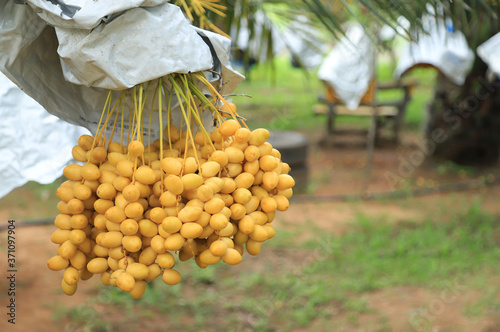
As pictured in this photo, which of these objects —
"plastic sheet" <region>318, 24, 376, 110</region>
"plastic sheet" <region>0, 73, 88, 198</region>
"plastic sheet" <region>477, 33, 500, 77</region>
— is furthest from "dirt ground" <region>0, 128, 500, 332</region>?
"plastic sheet" <region>0, 73, 88, 198</region>

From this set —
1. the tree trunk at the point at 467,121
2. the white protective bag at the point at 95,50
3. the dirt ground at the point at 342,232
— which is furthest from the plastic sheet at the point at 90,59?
the tree trunk at the point at 467,121

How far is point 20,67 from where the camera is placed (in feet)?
3.74

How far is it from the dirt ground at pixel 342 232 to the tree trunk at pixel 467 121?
11.5 inches

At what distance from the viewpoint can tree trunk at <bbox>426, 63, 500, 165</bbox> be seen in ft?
23.1

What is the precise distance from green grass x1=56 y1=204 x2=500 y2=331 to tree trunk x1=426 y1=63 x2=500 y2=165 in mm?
2402

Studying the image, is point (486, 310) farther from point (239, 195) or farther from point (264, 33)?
point (239, 195)

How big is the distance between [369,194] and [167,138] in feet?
16.9

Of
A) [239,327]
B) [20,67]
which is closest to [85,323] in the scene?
[239,327]

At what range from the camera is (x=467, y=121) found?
727 cm

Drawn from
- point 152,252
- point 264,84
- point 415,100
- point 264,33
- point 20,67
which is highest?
point 20,67

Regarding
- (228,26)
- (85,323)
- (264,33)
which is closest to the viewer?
(228,26)

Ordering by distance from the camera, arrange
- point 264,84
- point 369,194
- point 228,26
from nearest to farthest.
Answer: point 228,26 → point 369,194 → point 264,84

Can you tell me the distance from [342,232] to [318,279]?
1.03 metres

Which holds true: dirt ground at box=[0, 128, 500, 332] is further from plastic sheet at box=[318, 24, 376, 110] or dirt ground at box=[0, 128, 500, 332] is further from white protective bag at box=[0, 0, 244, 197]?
white protective bag at box=[0, 0, 244, 197]
